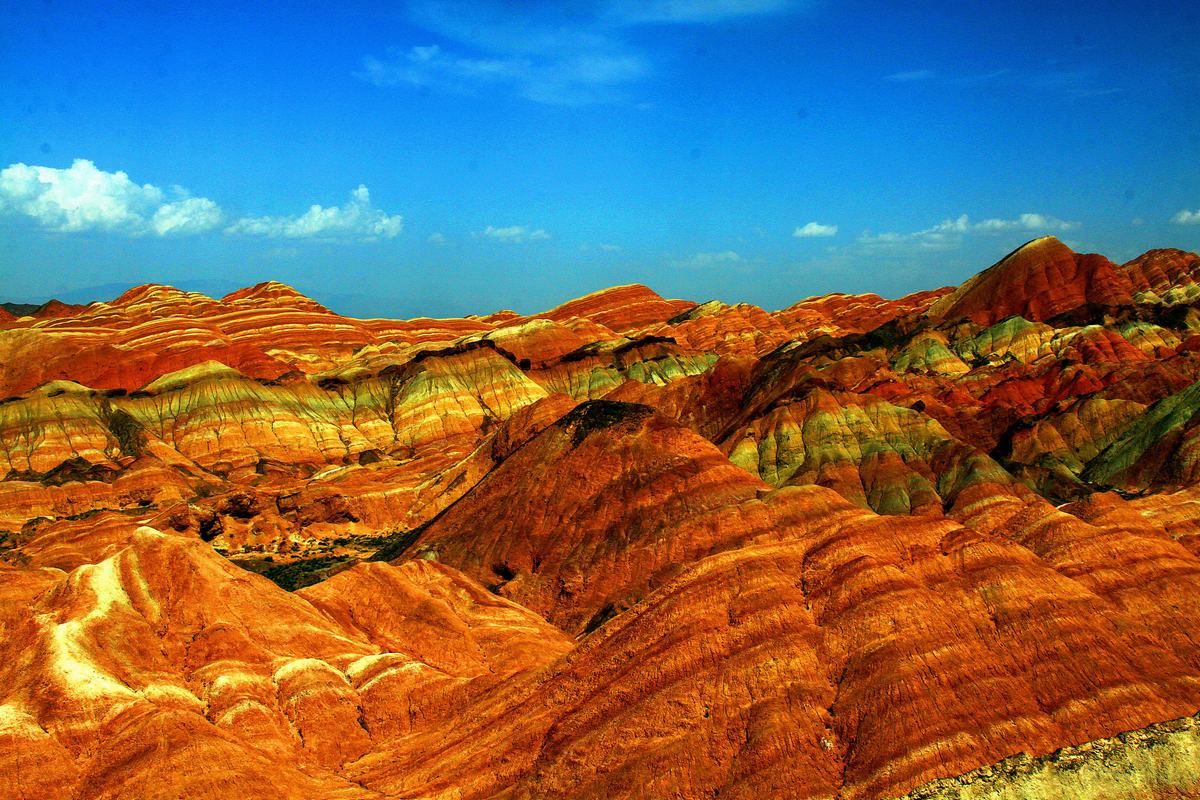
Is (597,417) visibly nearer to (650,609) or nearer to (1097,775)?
(650,609)

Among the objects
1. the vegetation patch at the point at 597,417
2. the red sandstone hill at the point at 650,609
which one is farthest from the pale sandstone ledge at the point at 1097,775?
the vegetation patch at the point at 597,417

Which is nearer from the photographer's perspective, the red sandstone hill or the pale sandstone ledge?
the pale sandstone ledge

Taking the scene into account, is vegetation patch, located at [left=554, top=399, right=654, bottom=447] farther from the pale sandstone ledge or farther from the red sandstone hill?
the pale sandstone ledge

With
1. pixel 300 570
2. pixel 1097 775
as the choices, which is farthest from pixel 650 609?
pixel 300 570

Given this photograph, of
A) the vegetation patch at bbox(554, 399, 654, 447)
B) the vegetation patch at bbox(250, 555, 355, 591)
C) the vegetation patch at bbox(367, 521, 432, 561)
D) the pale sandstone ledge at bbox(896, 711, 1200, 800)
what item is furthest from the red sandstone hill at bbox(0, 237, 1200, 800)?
the vegetation patch at bbox(367, 521, 432, 561)

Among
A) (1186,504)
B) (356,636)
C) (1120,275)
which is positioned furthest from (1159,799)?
(1120,275)

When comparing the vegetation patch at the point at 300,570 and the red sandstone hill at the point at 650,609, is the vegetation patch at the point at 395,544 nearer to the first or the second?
the red sandstone hill at the point at 650,609
